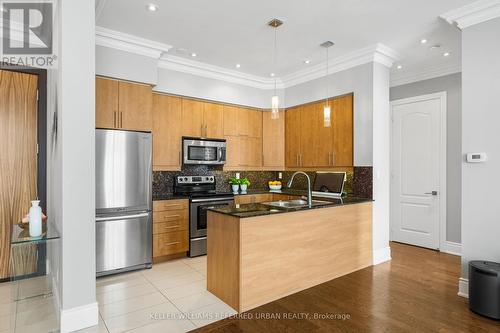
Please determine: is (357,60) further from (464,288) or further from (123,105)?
(123,105)

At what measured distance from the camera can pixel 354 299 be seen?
288 centimetres

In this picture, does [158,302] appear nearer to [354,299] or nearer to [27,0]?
[354,299]

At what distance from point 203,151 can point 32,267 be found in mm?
2623

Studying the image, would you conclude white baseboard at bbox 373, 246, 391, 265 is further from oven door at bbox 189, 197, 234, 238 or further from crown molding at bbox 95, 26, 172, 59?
crown molding at bbox 95, 26, 172, 59

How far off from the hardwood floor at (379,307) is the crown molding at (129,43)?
3335 mm

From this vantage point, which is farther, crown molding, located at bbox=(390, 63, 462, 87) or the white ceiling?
crown molding, located at bbox=(390, 63, 462, 87)

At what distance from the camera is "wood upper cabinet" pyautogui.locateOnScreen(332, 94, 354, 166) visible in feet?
13.8

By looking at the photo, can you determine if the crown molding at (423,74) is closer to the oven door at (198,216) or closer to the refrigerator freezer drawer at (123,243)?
the oven door at (198,216)

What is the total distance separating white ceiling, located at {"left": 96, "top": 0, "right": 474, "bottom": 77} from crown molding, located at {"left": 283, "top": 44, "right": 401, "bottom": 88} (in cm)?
9

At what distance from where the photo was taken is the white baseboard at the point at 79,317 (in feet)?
7.39

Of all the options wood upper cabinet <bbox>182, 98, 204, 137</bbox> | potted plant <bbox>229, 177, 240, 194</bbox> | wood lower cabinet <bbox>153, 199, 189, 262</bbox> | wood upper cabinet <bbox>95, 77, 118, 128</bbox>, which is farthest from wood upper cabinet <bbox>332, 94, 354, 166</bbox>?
wood upper cabinet <bbox>95, 77, 118, 128</bbox>

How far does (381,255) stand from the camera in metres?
4.02

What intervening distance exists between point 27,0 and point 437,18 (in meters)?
4.13

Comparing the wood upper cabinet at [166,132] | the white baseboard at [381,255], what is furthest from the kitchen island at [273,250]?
the wood upper cabinet at [166,132]
